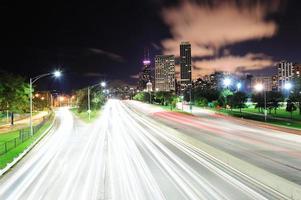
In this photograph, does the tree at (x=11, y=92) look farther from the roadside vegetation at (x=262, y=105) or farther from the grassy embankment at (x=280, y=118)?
the grassy embankment at (x=280, y=118)

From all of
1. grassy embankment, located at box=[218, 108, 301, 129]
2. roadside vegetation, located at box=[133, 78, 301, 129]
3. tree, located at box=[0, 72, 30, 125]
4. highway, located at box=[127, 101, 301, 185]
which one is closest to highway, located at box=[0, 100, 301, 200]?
highway, located at box=[127, 101, 301, 185]

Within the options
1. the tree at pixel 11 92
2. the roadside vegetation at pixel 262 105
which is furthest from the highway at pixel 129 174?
the roadside vegetation at pixel 262 105

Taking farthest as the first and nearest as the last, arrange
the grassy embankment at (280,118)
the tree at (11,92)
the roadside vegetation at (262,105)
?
the roadside vegetation at (262,105)
the tree at (11,92)
the grassy embankment at (280,118)

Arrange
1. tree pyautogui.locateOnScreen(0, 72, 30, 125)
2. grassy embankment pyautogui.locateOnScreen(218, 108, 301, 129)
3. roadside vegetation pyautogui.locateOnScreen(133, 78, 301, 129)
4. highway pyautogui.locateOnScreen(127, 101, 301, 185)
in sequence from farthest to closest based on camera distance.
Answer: roadside vegetation pyautogui.locateOnScreen(133, 78, 301, 129) → tree pyautogui.locateOnScreen(0, 72, 30, 125) → grassy embankment pyautogui.locateOnScreen(218, 108, 301, 129) → highway pyautogui.locateOnScreen(127, 101, 301, 185)

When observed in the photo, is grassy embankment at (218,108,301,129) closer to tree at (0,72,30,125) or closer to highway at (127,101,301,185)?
highway at (127,101,301,185)

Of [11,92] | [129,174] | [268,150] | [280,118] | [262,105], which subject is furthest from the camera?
[262,105]

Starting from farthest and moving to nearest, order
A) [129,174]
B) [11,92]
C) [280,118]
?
[280,118]
[11,92]
[129,174]

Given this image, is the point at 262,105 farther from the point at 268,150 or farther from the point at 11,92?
the point at 268,150

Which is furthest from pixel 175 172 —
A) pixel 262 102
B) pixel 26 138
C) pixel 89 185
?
pixel 262 102

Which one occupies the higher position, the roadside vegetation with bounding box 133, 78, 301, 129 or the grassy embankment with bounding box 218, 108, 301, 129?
the roadside vegetation with bounding box 133, 78, 301, 129

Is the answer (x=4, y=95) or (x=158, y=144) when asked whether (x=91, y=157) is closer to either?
(x=158, y=144)

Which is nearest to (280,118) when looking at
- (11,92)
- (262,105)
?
(262,105)

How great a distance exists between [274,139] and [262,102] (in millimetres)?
60369

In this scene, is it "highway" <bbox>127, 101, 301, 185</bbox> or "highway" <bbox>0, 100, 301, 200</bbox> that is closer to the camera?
"highway" <bbox>0, 100, 301, 200</bbox>
